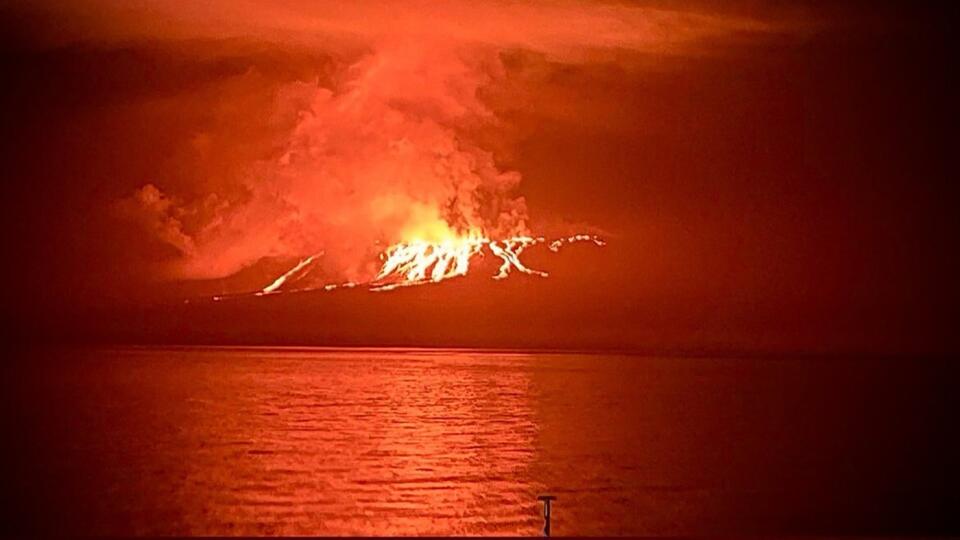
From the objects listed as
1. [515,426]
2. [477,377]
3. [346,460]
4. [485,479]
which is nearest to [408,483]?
[485,479]

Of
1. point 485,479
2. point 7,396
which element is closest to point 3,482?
point 485,479

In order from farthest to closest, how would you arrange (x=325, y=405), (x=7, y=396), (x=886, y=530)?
(x=7, y=396) < (x=325, y=405) < (x=886, y=530)

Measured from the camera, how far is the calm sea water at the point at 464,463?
1722 centimetres

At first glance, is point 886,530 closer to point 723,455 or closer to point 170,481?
point 723,455

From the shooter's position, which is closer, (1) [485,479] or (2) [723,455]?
(1) [485,479]

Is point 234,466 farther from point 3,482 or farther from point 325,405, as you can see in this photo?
point 325,405

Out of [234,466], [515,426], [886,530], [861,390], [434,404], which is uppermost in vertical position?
[861,390]

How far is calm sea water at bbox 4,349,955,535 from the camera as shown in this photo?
56.5 ft

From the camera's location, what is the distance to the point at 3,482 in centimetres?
1967

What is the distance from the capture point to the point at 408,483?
20.4 meters

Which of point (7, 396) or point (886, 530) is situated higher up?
point (7, 396)

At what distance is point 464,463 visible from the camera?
2308 cm

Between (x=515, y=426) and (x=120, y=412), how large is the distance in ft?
43.0

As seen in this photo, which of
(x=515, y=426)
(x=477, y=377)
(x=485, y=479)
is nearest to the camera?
(x=485, y=479)
